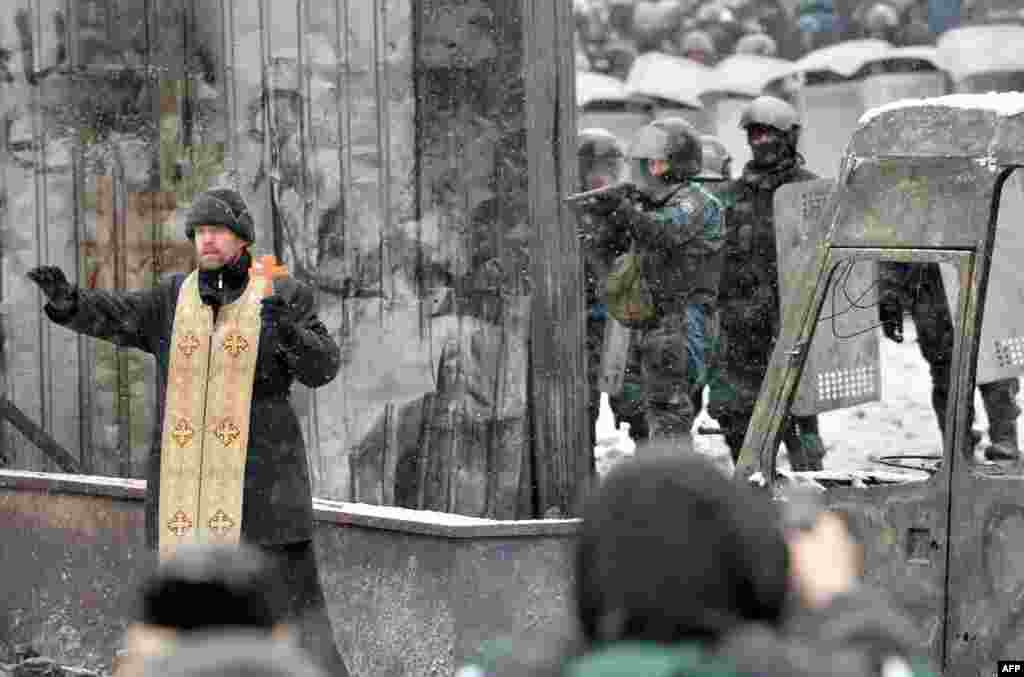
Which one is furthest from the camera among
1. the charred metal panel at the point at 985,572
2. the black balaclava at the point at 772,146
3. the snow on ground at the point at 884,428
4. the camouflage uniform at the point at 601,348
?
the snow on ground at the point at 884,428

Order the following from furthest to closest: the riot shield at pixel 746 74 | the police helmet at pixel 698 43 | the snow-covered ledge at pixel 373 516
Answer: the police helmet at pixel 698 43 < the riot shield at pixel 746 74 < the snow-covered ledge at pixel 373 516

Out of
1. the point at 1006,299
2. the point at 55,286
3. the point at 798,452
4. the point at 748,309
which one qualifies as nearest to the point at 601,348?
the point at 748,309

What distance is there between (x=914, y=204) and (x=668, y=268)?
3.51 metres

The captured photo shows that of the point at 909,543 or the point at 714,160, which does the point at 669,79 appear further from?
the point at 909,543

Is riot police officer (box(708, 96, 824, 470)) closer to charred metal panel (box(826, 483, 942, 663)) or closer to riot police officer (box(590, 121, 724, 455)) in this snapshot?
riot police officer (box(590, 121, 724, 455))

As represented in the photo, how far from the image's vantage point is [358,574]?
8.33 m

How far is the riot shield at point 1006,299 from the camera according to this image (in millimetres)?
8453

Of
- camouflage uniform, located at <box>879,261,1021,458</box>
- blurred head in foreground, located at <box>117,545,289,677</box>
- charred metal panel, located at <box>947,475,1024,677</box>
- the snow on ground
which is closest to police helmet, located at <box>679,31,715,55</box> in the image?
the snow on ground

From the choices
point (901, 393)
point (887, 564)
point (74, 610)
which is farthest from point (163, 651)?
point (901, 393)

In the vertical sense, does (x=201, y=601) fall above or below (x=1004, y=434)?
above

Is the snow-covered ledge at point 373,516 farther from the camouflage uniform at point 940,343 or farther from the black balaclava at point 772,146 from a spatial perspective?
the black balaclava at point 772,146

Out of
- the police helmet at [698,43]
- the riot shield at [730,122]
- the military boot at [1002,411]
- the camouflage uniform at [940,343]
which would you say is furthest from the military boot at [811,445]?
the police helmet at [698,43]

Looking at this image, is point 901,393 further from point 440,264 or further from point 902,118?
point 902,118

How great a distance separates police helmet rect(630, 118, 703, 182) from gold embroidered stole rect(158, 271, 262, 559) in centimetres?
333
